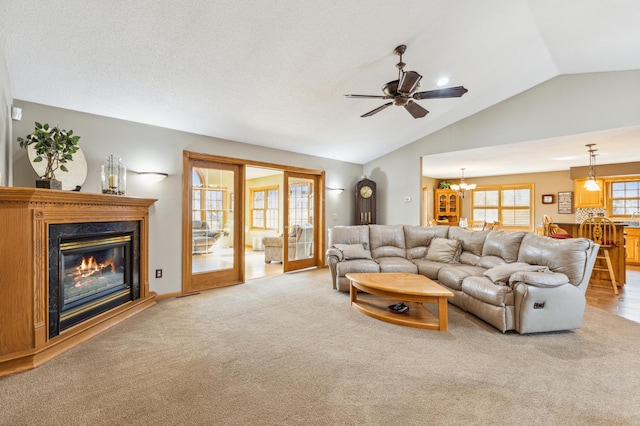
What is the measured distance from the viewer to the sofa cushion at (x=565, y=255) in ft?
9.93

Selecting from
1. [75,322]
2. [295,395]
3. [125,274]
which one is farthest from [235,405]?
[125,274]

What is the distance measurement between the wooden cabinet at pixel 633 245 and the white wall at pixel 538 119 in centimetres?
384

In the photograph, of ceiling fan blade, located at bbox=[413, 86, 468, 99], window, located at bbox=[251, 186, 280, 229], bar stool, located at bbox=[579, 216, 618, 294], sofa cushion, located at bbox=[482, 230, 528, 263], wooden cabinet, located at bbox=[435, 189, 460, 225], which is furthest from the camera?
wooden cabinet, located at bbox=[435, 189, 460, 225]

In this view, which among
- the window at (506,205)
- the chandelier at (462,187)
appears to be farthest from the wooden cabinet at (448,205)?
the window at (506,205)

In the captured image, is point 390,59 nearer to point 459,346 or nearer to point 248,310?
point 459,346

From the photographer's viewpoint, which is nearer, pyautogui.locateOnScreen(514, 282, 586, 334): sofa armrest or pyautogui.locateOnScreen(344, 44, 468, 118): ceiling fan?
pyautogui.locateOnScreen(344, 44, 468, 118): ceiling fan

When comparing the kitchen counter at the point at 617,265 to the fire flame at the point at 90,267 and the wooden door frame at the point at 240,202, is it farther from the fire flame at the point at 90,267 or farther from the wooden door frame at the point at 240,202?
the fire flame at the point at 90,267

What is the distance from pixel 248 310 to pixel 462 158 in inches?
216

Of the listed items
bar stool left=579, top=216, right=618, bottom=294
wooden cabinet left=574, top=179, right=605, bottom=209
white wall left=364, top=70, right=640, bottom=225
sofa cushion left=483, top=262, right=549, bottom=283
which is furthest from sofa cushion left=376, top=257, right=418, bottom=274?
wooden cabinet left=574, top=179, right=605, bottom=209

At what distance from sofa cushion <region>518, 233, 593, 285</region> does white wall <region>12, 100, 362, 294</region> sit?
4394mm

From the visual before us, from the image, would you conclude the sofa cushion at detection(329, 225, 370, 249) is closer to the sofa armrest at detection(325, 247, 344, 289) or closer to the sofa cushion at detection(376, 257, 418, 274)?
the sofa armrest at detection(325, 247, 344, 289)

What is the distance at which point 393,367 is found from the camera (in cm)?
229

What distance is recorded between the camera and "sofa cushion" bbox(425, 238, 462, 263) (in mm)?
4471

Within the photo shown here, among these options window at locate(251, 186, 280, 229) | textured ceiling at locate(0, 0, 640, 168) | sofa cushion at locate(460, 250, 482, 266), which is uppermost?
textured ceiling at locate(0, 0, 640, 168)
